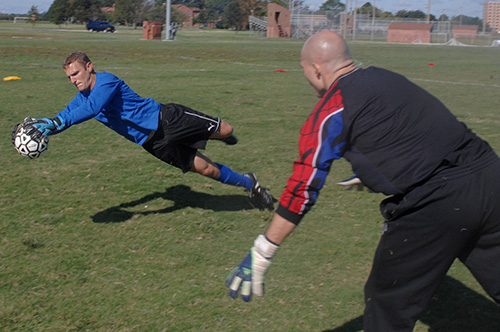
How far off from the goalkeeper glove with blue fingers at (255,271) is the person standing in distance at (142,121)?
9.42 feet

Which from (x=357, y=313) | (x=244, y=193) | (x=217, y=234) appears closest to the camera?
(x=357, y=313)

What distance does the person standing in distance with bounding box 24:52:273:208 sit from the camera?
510cm

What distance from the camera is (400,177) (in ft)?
8.84

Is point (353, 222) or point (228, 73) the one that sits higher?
point (228, 73)

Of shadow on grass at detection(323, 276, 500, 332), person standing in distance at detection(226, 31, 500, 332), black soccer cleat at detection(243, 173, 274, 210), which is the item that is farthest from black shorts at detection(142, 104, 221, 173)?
person standing in distance at detection(226, 31, 500, 332)

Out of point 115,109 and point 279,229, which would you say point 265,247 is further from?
point 115,109

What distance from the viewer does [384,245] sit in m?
2.90

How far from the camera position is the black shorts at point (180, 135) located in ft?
18.1

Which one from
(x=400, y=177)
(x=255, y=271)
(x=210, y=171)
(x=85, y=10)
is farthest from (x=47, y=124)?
(x=85, y=10)

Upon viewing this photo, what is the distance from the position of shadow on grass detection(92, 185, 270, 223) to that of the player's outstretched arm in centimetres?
298

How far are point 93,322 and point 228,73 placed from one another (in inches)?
593

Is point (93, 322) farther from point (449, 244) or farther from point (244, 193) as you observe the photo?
point (244, 193)

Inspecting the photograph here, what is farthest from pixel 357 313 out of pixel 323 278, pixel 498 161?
pixel 498 161

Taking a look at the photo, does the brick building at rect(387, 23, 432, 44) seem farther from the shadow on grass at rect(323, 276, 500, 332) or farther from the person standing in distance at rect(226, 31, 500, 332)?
the person standing in distance at rect(226, 31, 500, 332)
